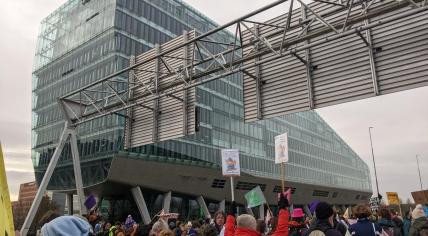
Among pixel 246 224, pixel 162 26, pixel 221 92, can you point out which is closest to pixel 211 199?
pixel 221 92

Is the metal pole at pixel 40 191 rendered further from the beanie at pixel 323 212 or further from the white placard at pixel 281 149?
the beanie at pixel 323 212

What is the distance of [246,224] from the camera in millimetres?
5070

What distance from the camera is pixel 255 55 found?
12.3 meters

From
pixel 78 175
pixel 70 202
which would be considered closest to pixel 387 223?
pixel 78 175

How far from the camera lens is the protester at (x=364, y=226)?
6168 millimetres

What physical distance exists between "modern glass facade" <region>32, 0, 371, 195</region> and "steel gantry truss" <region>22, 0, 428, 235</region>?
2530 cm

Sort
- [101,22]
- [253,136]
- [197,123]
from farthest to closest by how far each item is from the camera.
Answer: [253,136] → [101,22] → [197,123]

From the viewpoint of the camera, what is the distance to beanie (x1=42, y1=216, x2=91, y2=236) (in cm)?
257

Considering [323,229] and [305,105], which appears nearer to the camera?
[323,229]

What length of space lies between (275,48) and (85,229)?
32.7ft

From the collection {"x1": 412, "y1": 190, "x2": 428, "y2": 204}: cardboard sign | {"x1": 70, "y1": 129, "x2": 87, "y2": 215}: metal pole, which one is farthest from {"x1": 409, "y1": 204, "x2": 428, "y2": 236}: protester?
{"x1": 70, "y1": 129, "x2": 87, "y2": 215}: metal pole

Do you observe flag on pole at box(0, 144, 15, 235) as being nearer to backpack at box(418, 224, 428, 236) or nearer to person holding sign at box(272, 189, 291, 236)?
person holding sign at box(272, 189, 291, 236)

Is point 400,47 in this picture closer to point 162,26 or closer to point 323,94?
point 323,94

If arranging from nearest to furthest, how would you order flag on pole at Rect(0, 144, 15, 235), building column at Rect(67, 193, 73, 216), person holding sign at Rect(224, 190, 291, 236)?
flag on pole at Rect(0, 144, 15, 235), person holding sign at Rect(224, 190, 291, 236), building column at Rect(67, 193, 73, 216)
